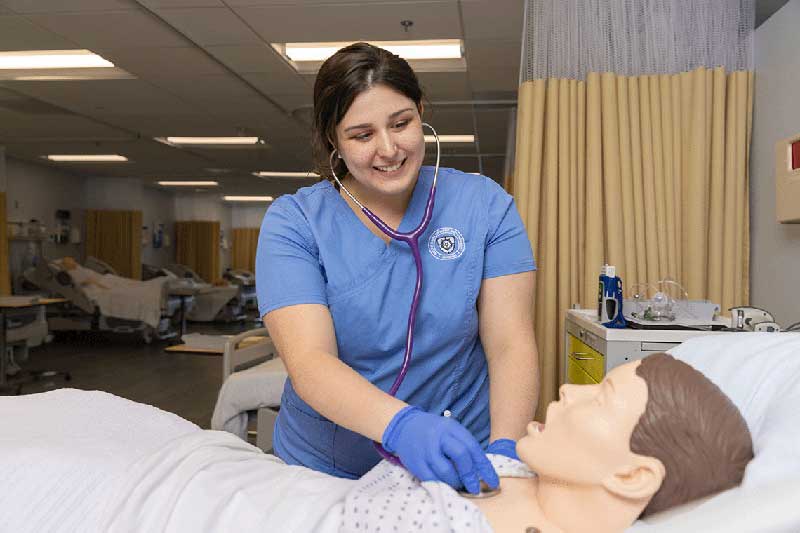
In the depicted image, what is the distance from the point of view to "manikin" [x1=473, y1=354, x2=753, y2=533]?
2.43ft

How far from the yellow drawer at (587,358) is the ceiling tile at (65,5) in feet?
8.76

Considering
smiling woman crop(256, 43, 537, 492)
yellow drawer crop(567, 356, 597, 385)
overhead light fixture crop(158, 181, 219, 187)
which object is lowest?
yellow drawer crop(567, 356, 597, 385)

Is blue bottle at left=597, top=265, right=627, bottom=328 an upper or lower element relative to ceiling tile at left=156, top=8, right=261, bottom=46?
lower

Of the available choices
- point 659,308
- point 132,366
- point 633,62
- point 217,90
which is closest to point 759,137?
point 633,62

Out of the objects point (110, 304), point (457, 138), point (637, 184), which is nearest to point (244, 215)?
point (110, 304)

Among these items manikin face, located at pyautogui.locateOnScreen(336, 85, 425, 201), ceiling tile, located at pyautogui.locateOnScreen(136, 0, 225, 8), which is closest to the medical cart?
manikin face, located at pyautogui.locateOnScreen(336, 85, 425, 201)

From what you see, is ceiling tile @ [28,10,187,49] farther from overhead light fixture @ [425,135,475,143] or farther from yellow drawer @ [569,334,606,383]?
overhead light fixture @ [425,135,475,143]

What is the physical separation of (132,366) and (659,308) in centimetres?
504

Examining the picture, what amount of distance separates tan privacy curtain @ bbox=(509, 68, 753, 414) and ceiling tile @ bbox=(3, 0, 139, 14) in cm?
209

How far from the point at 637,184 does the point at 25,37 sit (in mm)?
3506

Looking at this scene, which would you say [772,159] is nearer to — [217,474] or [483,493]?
[483,493]

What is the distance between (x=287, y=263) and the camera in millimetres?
1082

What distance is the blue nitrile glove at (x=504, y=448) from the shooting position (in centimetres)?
100

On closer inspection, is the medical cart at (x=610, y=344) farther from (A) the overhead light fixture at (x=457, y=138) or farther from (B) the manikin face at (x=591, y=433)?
(A) the overhead light fixture at (x=457, y=138)
